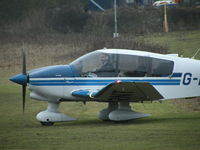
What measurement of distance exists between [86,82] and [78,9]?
89.5 feet

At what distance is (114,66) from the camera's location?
14.4 meters

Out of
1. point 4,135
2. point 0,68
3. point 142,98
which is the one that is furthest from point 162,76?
point 0,68

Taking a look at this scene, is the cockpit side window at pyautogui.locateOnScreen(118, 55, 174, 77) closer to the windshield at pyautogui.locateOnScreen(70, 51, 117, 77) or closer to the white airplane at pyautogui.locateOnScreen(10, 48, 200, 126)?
the white airplane at pyautogui.locateOnScreen(10, 48, 200, 126)

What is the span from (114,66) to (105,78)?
0.37 metres

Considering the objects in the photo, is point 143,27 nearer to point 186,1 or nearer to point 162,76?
point 186,1

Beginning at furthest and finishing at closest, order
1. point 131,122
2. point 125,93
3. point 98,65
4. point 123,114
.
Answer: point 131,122 → point 98,65 → point 123,114 → point 125,93

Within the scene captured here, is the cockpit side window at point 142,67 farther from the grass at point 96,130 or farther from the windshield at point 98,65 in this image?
the grass at point 96,130

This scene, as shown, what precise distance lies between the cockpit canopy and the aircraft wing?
55 cm

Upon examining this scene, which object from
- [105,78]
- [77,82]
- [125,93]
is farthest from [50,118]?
[125,93]

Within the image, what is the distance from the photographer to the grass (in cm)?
1090

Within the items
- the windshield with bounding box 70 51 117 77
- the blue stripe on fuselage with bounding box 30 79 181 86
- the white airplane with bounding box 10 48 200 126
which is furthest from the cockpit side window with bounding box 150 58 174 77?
the windshield with bounding box 70 51 117 77

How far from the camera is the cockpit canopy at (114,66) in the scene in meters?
14.4

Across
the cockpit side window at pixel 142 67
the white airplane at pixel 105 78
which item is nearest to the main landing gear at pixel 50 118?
the white airplane at pixel 105 78

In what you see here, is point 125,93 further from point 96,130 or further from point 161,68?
point 96,130
